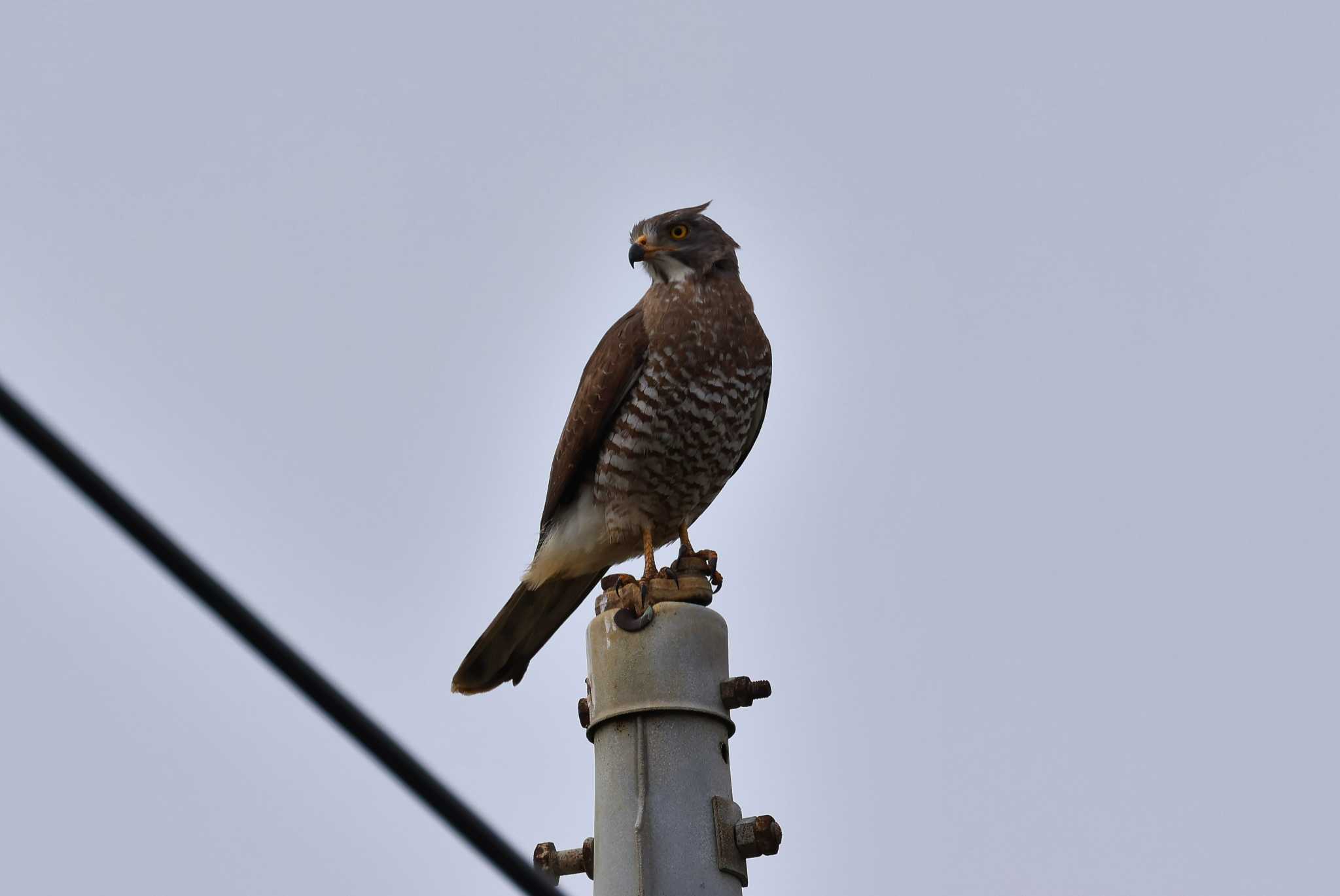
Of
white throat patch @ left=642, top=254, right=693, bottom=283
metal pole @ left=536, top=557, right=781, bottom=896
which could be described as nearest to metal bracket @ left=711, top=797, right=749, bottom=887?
metal pole @ left=536, top=557, right=781, bottom=896

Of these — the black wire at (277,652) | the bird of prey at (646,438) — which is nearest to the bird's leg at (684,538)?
the bird of prey at (646,438)

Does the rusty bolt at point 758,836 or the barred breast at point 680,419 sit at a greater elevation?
the barred breast at point 680,419

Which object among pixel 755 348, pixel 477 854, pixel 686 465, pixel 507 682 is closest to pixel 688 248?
pixel 755 348

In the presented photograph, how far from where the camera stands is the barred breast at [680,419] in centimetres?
636

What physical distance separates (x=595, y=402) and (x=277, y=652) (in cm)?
481

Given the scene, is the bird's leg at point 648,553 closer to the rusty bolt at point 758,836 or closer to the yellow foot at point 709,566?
the yellow foot at point 709,566

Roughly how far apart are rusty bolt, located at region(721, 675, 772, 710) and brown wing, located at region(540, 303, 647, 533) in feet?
6.92

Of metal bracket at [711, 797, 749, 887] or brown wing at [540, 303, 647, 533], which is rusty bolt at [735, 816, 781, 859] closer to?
metal bracket at [711, 797, 749, 887]

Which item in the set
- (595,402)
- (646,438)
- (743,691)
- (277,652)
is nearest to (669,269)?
(595,402)

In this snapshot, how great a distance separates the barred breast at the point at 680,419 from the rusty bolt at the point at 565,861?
1923mm

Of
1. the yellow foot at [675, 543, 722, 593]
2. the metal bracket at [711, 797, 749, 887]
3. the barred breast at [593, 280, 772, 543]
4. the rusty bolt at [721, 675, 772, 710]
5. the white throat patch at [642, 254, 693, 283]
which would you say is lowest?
the metal bracket at [711, 797, 749, 887]

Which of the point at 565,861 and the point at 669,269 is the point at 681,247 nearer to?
the point at 669,269

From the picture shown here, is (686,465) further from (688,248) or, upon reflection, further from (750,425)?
(688,248)

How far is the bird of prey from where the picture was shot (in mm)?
6355
